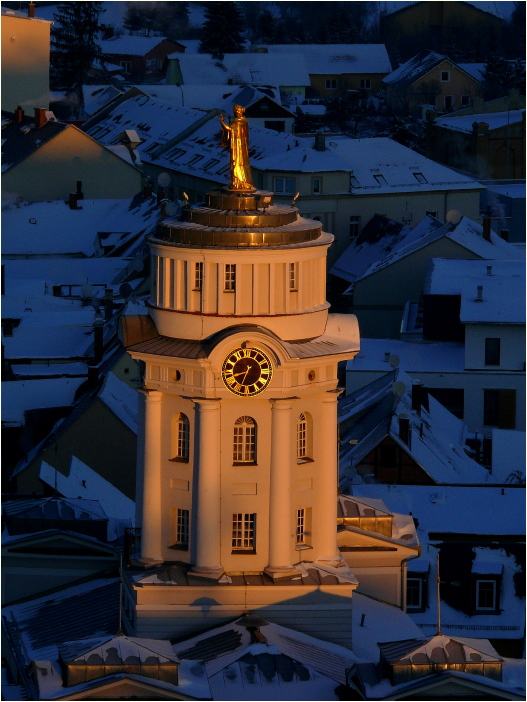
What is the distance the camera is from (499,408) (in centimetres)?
10388

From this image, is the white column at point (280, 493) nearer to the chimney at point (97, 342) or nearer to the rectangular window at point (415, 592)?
the rectangular window at point (415, 592)

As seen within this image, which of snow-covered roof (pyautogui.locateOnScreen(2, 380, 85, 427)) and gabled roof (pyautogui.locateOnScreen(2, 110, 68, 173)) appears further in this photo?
gabled roof (pyautogui.locateOnScreen(2, 110, 68, 173))

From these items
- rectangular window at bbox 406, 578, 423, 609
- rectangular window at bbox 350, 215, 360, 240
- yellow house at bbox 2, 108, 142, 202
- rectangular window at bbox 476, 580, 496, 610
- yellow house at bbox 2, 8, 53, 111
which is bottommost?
rectangular window at bbox 476, 580, 496, 610

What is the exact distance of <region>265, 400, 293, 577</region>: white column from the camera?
195 feet

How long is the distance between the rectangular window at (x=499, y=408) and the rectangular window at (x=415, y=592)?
3259 cm

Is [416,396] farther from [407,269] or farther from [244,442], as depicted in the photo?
[407,269]

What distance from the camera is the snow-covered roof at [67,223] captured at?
12719 centimetres

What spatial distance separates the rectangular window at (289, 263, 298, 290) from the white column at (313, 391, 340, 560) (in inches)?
104

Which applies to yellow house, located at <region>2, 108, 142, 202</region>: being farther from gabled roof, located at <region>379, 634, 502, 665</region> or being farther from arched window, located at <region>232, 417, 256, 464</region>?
gabled roof, located at <region>379, 634, 502, 665</region>

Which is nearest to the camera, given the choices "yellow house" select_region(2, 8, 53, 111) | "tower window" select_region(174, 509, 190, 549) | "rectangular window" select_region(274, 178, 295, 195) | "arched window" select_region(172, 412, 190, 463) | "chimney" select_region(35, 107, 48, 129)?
"arched window" select_region(172, 412, 190, 463)

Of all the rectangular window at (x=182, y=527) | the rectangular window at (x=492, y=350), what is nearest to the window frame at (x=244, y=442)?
the rectangular window at (x=182, y=527)

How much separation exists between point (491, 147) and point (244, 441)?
115 meters

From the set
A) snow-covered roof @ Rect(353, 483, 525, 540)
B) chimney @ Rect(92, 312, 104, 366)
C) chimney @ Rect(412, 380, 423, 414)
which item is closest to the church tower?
snow-covered roof @ Rect(353, 483, 525, 540)

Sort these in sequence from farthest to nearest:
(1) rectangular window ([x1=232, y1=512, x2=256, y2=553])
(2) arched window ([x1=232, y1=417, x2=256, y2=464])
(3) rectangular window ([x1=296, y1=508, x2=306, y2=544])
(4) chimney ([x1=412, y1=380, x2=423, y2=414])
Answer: (4) chimney ([x1=412, y1=380, x2=423, y2=414])
(3) rectangular window ([x1=296, y1=508, x2=306, y2=544])
(1) rectangular window ([x1=232, y1=512, x2=256, y2=553])
(2) arched window ([x1=232, y1=417, x2=256, y2=464])
